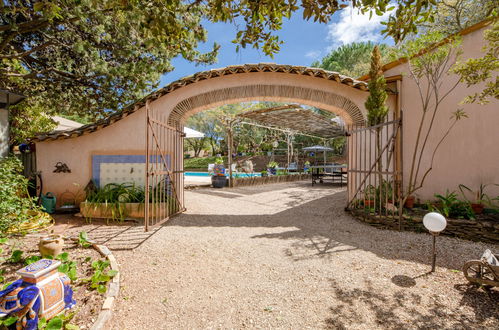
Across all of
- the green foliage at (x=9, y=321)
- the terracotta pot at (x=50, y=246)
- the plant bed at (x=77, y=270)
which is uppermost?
the terracotta pot at (x=50, y=246)

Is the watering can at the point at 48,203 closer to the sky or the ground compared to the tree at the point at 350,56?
closer to the ground

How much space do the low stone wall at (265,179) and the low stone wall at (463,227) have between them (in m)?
7.67

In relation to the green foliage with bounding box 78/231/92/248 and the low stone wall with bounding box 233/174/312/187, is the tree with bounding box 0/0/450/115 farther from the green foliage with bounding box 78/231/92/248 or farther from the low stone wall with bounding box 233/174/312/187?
the low stone wall with bounding box 233/174/312/187

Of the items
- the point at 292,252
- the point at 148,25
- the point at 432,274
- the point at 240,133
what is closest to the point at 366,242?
the point at 432,274

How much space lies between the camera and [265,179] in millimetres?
12875

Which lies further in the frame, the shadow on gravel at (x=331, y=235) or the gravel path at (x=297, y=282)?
the shadow on gravel at (x=331, y=235)

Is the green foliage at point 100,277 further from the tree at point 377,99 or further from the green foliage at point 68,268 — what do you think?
the tree at point 377,99

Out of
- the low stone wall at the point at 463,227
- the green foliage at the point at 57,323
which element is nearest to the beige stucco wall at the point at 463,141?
the low stone wall at the point at 463,227

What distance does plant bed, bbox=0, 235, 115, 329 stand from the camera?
6.59 ft

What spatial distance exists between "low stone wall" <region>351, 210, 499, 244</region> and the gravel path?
0.68 ft

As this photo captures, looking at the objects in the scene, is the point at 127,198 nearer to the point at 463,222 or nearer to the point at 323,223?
the point at 323,223

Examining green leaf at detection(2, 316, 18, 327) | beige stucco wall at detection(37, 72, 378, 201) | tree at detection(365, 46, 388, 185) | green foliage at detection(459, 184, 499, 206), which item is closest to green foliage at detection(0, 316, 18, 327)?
green leaf at detection(2, 316, 18, 327)

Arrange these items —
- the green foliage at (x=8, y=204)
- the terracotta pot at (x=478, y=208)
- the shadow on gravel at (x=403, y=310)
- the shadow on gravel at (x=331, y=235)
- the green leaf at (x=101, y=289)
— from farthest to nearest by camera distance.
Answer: the terracotta pot at (x=478, y=208) < the shadow on gravel at (x=331, y=235) < the green foliage at (x=8, y=204) < the green leaf at (x=101, y=289) < the shadow on gravel at (x=403, y=310)

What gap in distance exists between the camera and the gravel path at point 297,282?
2035 millimetres
